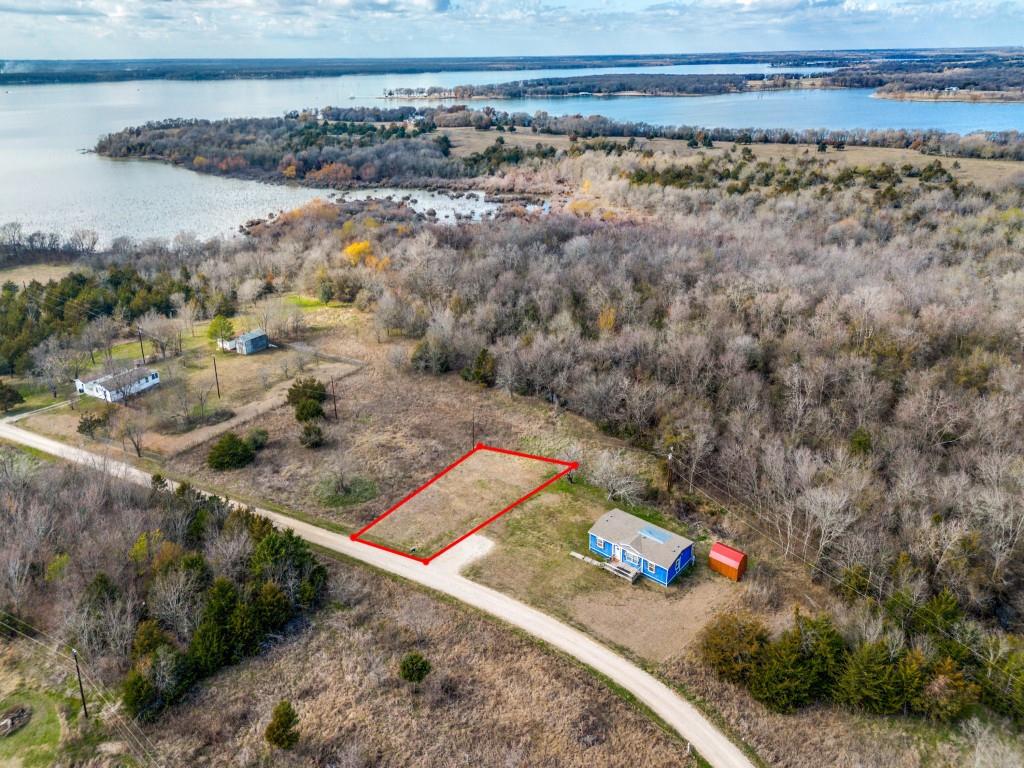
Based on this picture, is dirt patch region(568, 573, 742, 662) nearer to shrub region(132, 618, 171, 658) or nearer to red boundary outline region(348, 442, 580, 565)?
red boundary outline region(348, 442, 580, 565)

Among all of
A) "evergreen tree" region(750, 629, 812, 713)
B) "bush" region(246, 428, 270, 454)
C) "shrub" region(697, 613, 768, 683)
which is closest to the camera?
"evergreen tree" region(750, 629, 812, 713)

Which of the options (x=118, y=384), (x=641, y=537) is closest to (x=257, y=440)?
(x=118, y=384)

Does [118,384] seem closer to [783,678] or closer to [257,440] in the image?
[257,440]

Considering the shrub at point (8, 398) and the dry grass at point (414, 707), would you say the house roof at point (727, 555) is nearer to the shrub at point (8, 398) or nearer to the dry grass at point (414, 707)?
the dry grass at point (414, 707)

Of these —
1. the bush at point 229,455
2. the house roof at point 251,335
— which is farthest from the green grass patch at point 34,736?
the house roof at point 251,335

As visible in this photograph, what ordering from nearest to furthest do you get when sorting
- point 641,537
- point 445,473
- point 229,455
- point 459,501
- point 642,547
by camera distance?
point 642,547
point 641,537
point 459,501
point 445,473
point 229,455

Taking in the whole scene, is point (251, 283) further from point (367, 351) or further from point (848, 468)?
point (848, 468)

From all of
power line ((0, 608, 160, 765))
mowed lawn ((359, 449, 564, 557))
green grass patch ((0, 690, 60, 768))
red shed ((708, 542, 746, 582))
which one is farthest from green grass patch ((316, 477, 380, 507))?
red shed ((708, 542, 746, 582))
